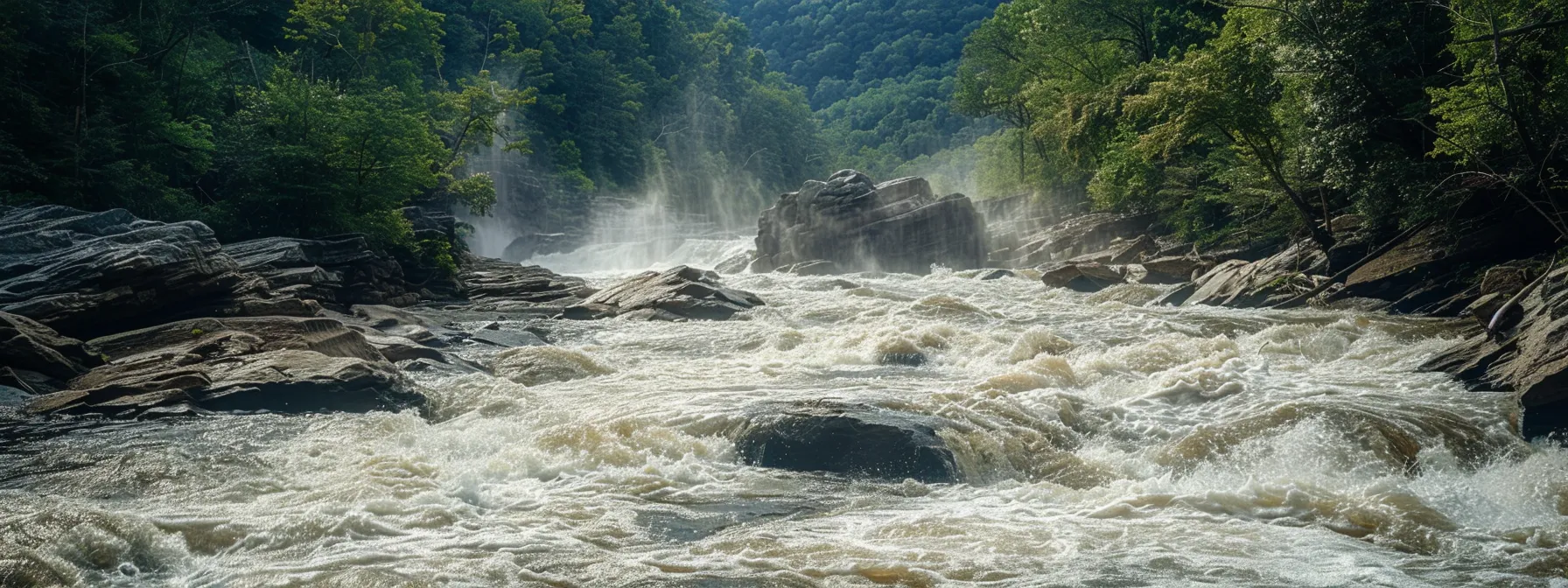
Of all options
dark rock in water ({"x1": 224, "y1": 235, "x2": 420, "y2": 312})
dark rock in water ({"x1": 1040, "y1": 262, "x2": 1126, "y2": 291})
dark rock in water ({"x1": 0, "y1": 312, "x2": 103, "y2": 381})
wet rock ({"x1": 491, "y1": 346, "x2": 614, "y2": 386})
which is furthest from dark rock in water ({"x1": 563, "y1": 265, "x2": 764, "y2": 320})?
dark rock in water ({"x1": 0, "y1": 312, "x2": 103, "y2": 381})

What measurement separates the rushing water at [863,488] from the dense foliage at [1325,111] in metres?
3.82

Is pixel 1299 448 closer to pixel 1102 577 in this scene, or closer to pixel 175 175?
pixel 1102 577

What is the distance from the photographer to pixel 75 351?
15047 millimetres

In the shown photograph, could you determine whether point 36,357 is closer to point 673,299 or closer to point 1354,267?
point 673,299

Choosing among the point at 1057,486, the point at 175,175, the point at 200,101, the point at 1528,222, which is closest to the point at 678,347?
the point at 1057,486

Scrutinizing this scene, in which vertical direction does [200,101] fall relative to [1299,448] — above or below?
above

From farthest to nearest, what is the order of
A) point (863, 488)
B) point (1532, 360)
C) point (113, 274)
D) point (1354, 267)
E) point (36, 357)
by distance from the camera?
point (1354, 267), point (113, 274), point (36, 357), point (1532, 360), point (863, 488)

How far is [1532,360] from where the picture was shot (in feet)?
38.0

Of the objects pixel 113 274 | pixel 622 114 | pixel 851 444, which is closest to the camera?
pixel 851 444

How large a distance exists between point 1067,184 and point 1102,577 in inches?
1790

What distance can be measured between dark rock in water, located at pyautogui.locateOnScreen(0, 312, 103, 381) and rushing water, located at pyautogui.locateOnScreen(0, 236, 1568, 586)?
11.4 ft

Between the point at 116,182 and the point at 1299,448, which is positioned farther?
the point at 116,182

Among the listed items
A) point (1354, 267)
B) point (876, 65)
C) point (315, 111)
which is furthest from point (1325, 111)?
point (876, 65)

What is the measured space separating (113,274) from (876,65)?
134 metres
